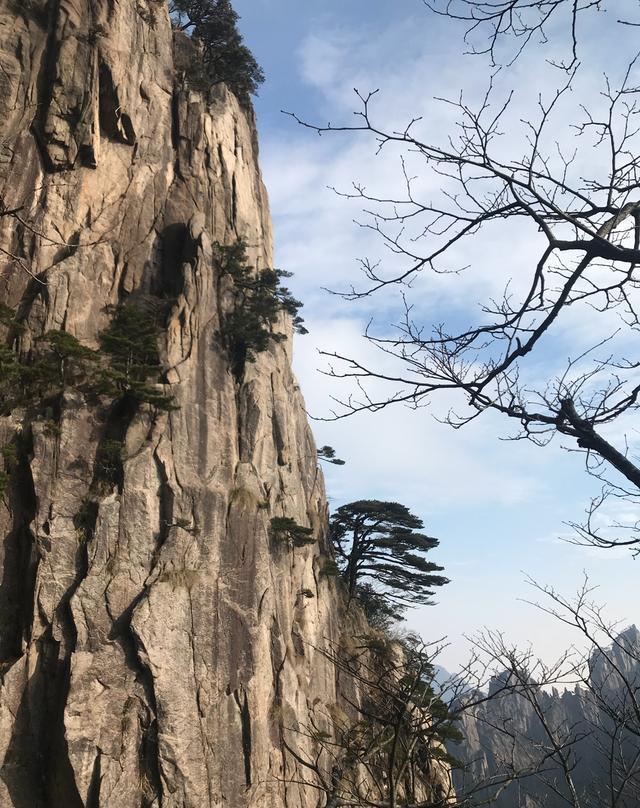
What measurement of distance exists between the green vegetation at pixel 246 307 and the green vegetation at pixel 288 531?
17.6 feet

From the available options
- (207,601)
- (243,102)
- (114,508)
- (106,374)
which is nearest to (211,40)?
(243,102)

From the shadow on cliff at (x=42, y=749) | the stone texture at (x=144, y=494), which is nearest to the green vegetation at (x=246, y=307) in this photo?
the stone texture at (x=144, y=494)

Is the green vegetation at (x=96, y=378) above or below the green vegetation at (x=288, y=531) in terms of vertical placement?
above

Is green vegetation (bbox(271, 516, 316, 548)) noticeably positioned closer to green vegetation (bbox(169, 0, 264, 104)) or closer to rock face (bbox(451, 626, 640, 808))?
rock face (bbox(451, 626, 640, 808))

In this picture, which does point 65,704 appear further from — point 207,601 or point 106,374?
point 106,374

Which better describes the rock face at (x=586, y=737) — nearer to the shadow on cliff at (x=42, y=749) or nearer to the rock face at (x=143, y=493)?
the rock face at (x=143, y=493)

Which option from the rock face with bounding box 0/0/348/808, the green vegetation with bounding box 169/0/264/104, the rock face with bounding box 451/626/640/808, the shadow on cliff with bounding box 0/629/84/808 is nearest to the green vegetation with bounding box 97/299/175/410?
the rock face with bounding box 0/0/348/808

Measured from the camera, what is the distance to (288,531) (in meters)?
19.9

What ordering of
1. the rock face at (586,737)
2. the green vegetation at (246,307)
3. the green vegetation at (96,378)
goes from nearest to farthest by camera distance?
1. the rock face at (586,737)
2. the green vegetation at (96,378)
3. the green vegetation at (246,307)

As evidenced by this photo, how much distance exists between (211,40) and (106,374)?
72.0 ft

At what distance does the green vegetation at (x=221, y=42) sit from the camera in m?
29.5

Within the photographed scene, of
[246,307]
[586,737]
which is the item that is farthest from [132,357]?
[586,737]

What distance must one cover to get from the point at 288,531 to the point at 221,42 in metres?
25.2

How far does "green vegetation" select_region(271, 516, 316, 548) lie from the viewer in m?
19.6
